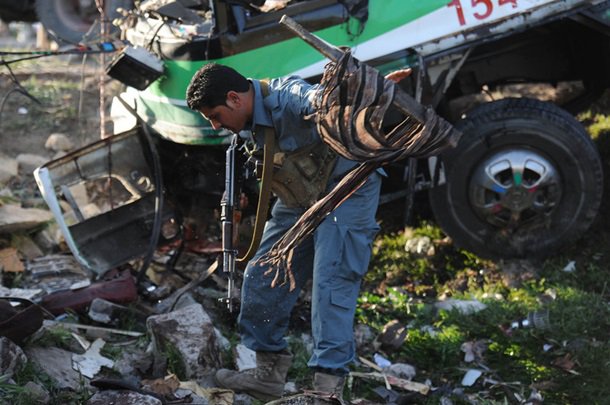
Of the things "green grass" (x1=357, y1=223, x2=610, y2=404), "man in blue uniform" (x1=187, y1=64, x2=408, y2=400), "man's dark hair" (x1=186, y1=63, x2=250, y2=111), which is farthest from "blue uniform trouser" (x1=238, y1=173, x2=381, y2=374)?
"green grass" (x1=357, y1=223, x2=610, y2=404)

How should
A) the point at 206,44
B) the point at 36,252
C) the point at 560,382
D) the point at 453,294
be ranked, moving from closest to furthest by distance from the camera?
1. the point at 560,382
2. the point at 206,44
3. the point at 453,294
4. the point at 36,252

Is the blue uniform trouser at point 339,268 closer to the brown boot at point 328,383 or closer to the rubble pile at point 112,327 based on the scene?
the brown boot at point 328,383

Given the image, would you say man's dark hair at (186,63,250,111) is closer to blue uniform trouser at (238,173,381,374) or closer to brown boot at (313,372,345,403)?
blue uniform trouser at (238,173,381,374)

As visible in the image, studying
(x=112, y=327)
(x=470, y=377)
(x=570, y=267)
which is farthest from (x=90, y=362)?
(x=570, y=267)

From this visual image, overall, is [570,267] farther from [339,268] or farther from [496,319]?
[339,268]

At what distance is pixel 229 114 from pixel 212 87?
15 centimetres

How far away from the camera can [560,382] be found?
15.9 feet

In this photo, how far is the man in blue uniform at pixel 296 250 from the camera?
153 inches

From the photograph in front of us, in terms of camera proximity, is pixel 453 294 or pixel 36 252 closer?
pixel 453 294

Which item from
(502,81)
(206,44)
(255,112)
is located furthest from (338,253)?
(502,81)

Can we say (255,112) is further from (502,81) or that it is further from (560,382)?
(502,81)

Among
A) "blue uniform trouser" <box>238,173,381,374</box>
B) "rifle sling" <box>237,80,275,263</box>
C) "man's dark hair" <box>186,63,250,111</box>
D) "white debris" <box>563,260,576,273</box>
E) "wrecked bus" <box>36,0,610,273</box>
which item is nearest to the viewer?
"man's dark hair" <box>186,63,250,111</box>

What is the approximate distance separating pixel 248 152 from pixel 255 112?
28cm

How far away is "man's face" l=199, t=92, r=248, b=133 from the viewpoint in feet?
12.7
